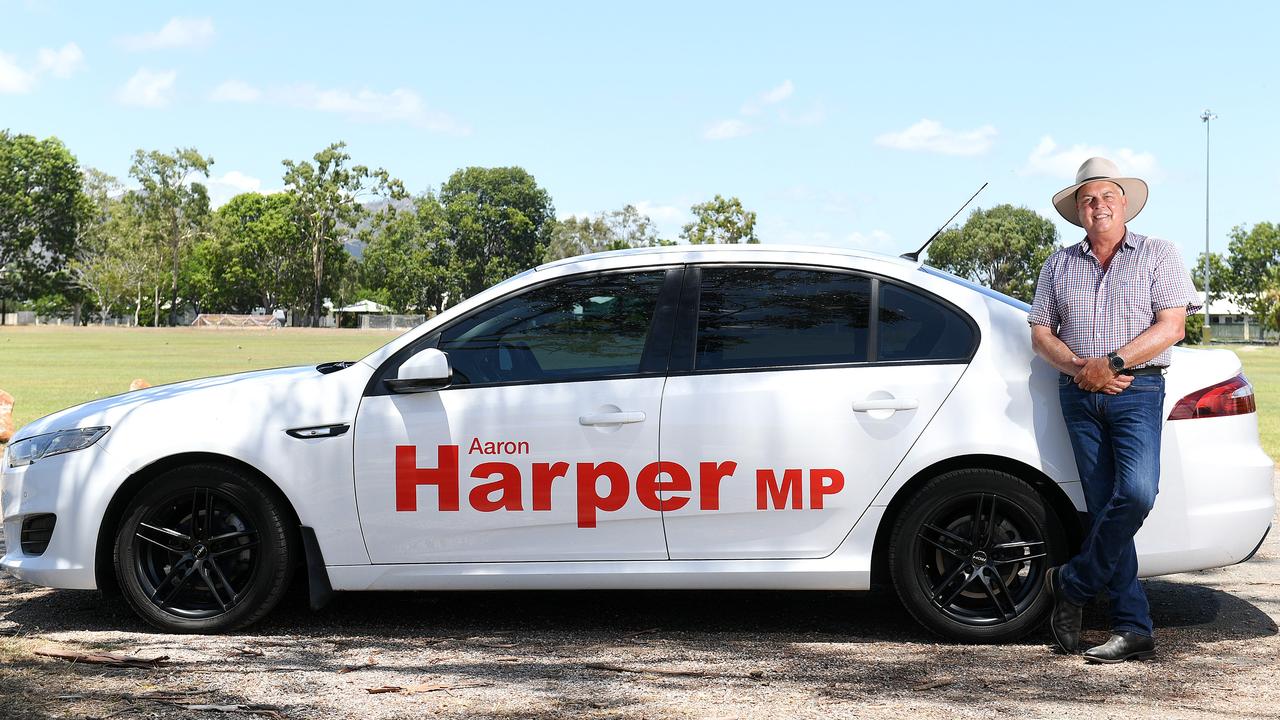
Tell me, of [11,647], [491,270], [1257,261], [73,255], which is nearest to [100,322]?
[73,255]

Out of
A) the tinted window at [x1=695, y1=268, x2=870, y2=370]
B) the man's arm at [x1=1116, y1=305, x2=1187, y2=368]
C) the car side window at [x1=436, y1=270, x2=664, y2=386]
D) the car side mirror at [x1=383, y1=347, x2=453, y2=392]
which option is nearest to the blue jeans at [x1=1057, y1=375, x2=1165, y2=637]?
the man's arm at [x1=1116, y1=305, x2=1187, y2=368]

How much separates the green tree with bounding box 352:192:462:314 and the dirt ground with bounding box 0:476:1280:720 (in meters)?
119

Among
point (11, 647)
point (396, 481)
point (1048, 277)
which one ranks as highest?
point (1048, 277)

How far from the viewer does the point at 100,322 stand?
122m

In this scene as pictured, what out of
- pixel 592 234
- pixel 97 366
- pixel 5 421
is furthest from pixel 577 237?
pixel 5 421

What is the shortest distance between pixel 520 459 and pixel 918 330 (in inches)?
68.8

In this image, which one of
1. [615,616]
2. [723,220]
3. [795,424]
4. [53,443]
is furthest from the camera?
[723,220]

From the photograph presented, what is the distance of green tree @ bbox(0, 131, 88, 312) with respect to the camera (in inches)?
3787

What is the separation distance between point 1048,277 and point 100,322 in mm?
128745

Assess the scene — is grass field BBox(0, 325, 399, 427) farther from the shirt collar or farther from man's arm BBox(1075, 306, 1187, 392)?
man's arm BBox(1075, 306, 1187, 392)

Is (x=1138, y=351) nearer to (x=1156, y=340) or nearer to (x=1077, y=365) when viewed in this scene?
(x=1156, y=340)

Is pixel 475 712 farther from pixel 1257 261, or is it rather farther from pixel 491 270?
pixel 491 270

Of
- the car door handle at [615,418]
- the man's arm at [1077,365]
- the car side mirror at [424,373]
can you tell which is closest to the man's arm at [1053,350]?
the man's arm at [1077,365]

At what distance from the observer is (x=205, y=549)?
17.3 feet
